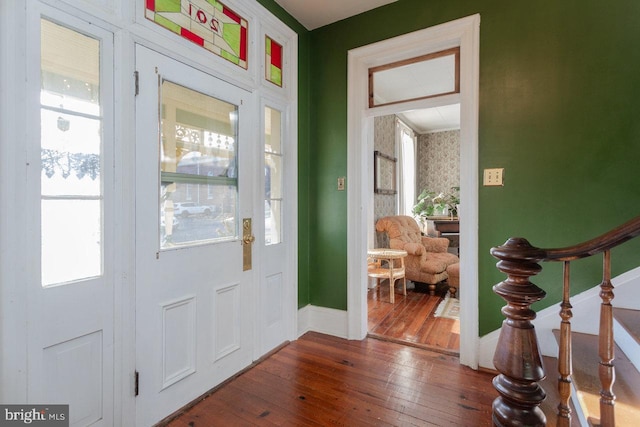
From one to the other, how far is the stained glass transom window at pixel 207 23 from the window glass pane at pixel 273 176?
0.48m

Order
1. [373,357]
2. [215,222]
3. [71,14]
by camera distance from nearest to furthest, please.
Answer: [71,14], [215,222], [373,357]

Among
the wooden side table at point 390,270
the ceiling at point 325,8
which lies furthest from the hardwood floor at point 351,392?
the ceiling at point 325,8

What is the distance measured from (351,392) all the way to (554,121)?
216cm

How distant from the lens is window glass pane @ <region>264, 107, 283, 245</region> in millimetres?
2434

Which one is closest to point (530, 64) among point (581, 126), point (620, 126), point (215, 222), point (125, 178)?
point (581, 126)

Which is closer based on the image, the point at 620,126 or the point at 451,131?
the point at 620,126

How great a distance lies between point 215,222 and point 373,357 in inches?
61.5

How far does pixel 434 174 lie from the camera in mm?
6566

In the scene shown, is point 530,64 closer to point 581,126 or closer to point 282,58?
point 581,126

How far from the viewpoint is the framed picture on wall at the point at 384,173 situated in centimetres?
452

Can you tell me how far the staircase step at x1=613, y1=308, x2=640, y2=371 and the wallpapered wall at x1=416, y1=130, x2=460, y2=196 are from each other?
4.94 metres

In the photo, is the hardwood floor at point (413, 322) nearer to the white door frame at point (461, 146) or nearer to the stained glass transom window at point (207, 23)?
the white door frame at point (461, 146)

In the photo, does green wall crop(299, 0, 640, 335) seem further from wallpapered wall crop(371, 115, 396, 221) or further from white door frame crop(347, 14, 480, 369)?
wallpapered wall crop(371, 115, 396, 221)

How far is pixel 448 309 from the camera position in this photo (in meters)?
3.43
